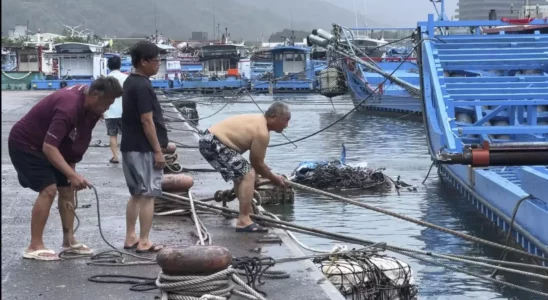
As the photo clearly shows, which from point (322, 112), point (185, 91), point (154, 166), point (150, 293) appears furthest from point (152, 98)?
point (185, 91)

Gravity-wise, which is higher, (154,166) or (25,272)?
(154,166)

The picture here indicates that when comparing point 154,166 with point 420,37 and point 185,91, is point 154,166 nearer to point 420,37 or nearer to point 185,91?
point 420,37

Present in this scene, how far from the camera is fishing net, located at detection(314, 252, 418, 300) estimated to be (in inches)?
286

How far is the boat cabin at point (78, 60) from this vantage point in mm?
46781

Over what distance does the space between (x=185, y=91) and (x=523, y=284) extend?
41.7 meters

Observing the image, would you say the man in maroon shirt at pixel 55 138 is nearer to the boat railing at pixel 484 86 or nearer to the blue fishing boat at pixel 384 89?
the boat railing at pixel 484 86

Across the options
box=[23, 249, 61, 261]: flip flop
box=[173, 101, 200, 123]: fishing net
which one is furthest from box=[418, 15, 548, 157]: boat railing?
box=[173, 101, 200, 123]: fishing net

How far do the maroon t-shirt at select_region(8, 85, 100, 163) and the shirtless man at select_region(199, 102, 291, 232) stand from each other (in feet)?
5.74

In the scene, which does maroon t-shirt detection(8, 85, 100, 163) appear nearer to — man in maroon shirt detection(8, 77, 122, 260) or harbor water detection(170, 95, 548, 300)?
man in maroon shirt detection(8, 77, 122, 260)

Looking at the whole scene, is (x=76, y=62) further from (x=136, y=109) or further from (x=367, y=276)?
(x=367, y=276)

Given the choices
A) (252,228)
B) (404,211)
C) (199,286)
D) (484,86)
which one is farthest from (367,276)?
(484,86)

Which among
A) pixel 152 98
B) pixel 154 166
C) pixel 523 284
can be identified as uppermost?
pixel 152 98

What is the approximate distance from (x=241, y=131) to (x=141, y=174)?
54.8 inches

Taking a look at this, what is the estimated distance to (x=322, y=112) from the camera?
1575 inches
